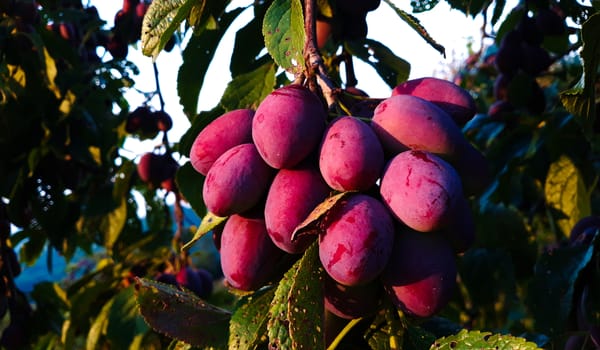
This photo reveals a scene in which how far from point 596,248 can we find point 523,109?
2.81 ft

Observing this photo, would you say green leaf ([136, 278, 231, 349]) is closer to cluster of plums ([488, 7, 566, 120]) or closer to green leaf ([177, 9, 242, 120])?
green leaf ([177, 9, 242, 120])

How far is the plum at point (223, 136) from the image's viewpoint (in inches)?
28.1

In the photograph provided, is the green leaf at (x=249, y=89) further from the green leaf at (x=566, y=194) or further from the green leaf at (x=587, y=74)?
the green leaf at (x=566, y=194)

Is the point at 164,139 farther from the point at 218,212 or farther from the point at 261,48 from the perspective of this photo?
the point at 218,212

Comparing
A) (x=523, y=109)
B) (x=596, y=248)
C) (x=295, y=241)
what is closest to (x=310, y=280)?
(x=295, y=241)

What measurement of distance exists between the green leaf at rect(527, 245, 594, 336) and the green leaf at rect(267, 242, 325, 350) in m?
0.60

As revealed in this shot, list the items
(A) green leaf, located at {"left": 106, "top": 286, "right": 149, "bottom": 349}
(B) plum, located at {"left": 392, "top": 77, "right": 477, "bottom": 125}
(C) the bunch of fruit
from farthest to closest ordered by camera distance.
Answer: (C) the bunch of fruit
(A) green leaf, located at {"left": 106, "top": 286, "right": 149, "bottom": 349}
(B) plum, located at {"left": 392, "top": 77, "right": 477, "bottom": 125}

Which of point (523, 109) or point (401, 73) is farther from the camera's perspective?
point (523, 109)

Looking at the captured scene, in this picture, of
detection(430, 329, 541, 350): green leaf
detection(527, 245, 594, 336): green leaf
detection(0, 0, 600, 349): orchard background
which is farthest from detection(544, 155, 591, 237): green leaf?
detection(430, 329, 541, 350): green leaf

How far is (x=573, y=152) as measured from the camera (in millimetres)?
1760

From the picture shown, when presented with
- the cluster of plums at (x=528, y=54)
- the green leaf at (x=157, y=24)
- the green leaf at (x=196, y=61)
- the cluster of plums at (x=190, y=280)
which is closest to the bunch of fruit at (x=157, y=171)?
the cluster of plums at (x=190, y=280)

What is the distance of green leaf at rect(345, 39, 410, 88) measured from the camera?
105cm

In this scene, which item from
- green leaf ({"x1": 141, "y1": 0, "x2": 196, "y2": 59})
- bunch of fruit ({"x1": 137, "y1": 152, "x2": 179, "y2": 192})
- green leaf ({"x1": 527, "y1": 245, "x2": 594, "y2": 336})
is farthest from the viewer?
bunch of fruit ({"x1": 137, "y1": 152, "x2": 179, "y2": 192})

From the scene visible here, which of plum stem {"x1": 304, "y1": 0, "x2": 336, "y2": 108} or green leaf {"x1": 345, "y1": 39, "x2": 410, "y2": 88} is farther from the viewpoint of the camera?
green leaf {"x1": 345, "y1": 39, "x2": 410, "y2": 88}
